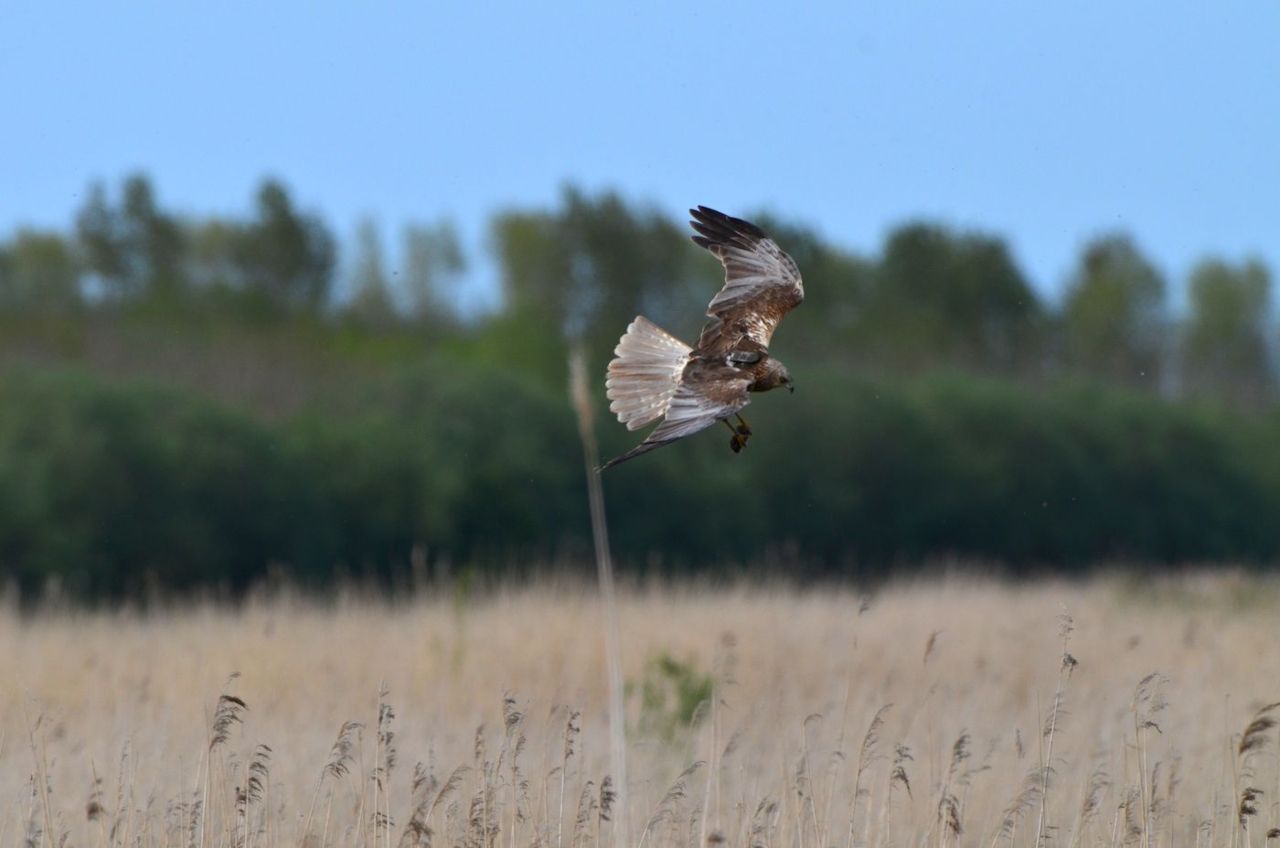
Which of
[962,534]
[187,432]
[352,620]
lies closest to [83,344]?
[187,432]

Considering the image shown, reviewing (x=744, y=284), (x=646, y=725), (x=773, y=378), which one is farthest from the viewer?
(x=646, y=725)

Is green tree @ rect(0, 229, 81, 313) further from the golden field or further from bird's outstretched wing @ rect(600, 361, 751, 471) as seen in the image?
bird's outstretched wing @ rect(600, 361, 751, 471)

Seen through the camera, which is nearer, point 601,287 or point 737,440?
point 737,440

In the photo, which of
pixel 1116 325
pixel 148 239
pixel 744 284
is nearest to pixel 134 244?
pixel 148 239

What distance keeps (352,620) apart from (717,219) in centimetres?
976

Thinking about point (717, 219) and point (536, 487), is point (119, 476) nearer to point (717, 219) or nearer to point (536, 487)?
point (536, 487)

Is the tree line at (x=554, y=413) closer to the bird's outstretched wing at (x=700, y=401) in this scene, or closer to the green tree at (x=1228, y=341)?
the green tree at (x=1228, y=341)

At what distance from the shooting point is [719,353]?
17.0 ft

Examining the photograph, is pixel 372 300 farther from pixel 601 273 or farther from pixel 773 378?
pixel 773 378

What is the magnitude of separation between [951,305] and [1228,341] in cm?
1126

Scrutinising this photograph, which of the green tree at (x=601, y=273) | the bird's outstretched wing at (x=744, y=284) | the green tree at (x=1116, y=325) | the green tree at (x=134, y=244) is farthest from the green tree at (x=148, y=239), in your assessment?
the bird's outstretched wing at (x=744, y=284)

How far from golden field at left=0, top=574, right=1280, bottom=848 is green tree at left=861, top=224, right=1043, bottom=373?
32.4 feet

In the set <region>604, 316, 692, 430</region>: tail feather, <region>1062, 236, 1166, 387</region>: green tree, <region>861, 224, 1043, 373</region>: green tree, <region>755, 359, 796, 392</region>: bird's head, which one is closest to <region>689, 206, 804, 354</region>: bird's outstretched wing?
<region>604, 316, 692, 430</region>: tail feather

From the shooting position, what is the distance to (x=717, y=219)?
5836 millimetres
